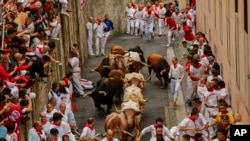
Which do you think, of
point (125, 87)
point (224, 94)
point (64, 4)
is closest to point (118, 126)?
point (224, 94)

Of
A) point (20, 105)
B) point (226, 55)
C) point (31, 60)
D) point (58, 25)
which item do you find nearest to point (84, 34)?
point (58, 25)

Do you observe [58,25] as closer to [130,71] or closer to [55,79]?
[55,79]

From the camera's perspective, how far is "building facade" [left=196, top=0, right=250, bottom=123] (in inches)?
770

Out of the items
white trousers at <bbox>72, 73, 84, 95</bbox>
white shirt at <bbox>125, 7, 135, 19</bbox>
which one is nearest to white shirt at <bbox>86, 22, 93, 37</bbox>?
white shirt at <bbox>125, 7, 135, 19</bbox>

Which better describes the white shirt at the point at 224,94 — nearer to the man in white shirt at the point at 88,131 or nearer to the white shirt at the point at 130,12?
the man in white shirt at the point at 88,131

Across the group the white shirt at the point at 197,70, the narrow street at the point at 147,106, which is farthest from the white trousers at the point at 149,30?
the white shirt at the point at 197,70

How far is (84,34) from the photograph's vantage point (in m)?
32.4

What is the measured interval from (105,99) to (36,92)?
362 centimetres

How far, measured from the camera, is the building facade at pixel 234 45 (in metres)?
19.5

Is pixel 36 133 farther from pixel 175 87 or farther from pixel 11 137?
pixel 175 87

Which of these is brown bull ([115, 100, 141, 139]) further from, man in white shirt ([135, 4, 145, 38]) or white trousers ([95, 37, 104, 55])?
man in white shirt ([135, 4, 145, 38])

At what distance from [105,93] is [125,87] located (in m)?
0.70

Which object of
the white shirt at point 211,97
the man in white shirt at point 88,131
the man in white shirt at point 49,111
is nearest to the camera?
the man in white shirt at point 88,131

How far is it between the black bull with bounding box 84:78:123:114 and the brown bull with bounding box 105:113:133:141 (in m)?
3.35
